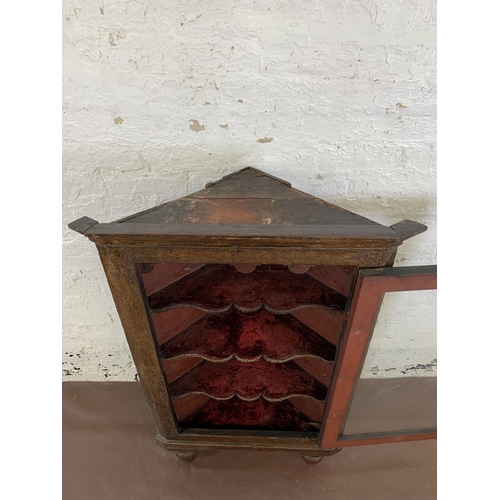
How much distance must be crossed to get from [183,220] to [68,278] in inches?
30.5

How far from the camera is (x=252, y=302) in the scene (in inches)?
38.5

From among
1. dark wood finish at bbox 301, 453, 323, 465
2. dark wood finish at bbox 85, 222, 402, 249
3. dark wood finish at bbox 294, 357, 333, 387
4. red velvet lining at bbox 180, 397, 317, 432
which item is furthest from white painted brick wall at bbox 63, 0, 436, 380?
dark wood finish at bbox 301, 453, 323, 465

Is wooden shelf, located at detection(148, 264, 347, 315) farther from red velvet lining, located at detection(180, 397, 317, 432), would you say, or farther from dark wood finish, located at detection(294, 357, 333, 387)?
red velvet lining, located at detection(180, 397, 317, 432)

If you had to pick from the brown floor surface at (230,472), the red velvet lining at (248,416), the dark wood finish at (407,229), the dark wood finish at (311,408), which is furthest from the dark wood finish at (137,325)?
the dark wood finish at (407,229)

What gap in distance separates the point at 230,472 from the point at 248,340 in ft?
2.21

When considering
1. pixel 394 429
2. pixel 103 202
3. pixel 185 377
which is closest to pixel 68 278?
pixel 103 202

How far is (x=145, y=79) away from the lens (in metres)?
0.98

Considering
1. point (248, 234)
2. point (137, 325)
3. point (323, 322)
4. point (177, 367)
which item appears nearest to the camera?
point (248, 234)

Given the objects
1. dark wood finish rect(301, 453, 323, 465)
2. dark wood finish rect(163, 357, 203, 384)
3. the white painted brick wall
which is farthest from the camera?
dark wood finish rect(301, 453, 323, 465)

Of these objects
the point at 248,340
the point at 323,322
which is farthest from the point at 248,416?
the point at 323,322

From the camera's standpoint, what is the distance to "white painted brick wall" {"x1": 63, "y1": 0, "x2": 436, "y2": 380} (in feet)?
2.98

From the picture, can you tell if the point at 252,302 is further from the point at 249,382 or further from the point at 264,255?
the point at 249,382

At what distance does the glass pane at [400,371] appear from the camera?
1335 mm

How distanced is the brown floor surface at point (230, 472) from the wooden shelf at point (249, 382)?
410 millimetres
